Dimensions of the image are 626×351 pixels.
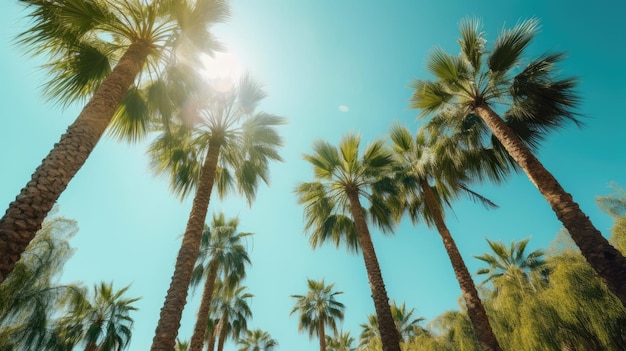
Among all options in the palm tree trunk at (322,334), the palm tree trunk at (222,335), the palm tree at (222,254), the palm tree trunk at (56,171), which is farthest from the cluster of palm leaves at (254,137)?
the palm tree trunk at (322,334)

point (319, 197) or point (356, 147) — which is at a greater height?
point (356, 147)

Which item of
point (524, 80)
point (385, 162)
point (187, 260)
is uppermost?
point (385, 162)

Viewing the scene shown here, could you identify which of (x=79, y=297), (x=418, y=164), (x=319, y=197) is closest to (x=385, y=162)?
(x=418, y=164)

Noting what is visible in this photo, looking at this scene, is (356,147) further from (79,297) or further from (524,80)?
(79,297)

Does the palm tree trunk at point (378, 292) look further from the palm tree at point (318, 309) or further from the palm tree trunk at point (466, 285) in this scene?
the palm tree at point (318, 309)

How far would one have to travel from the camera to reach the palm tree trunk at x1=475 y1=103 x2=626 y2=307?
172 inches

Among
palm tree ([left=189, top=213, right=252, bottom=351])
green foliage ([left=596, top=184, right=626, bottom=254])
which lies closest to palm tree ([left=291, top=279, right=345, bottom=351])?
palm tree ([left=189, top=213, right=252, bottom=351])

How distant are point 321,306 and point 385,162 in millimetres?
16497

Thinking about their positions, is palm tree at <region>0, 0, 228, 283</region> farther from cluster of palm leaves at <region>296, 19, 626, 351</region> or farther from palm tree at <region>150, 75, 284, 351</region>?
cluster of palm leaves at <region>296, 19, 626, 351</region>

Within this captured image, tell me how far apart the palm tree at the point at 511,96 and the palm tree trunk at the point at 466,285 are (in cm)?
307

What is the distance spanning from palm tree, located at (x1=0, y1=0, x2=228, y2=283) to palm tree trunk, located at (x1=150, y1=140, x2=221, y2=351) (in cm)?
282

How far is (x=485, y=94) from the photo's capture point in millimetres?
8672

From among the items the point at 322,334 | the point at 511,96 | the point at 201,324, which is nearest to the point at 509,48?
the point at 511,96

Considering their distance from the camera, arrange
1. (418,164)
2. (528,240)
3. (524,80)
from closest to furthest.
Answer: (524,80) → (418,164) → (528,240)
